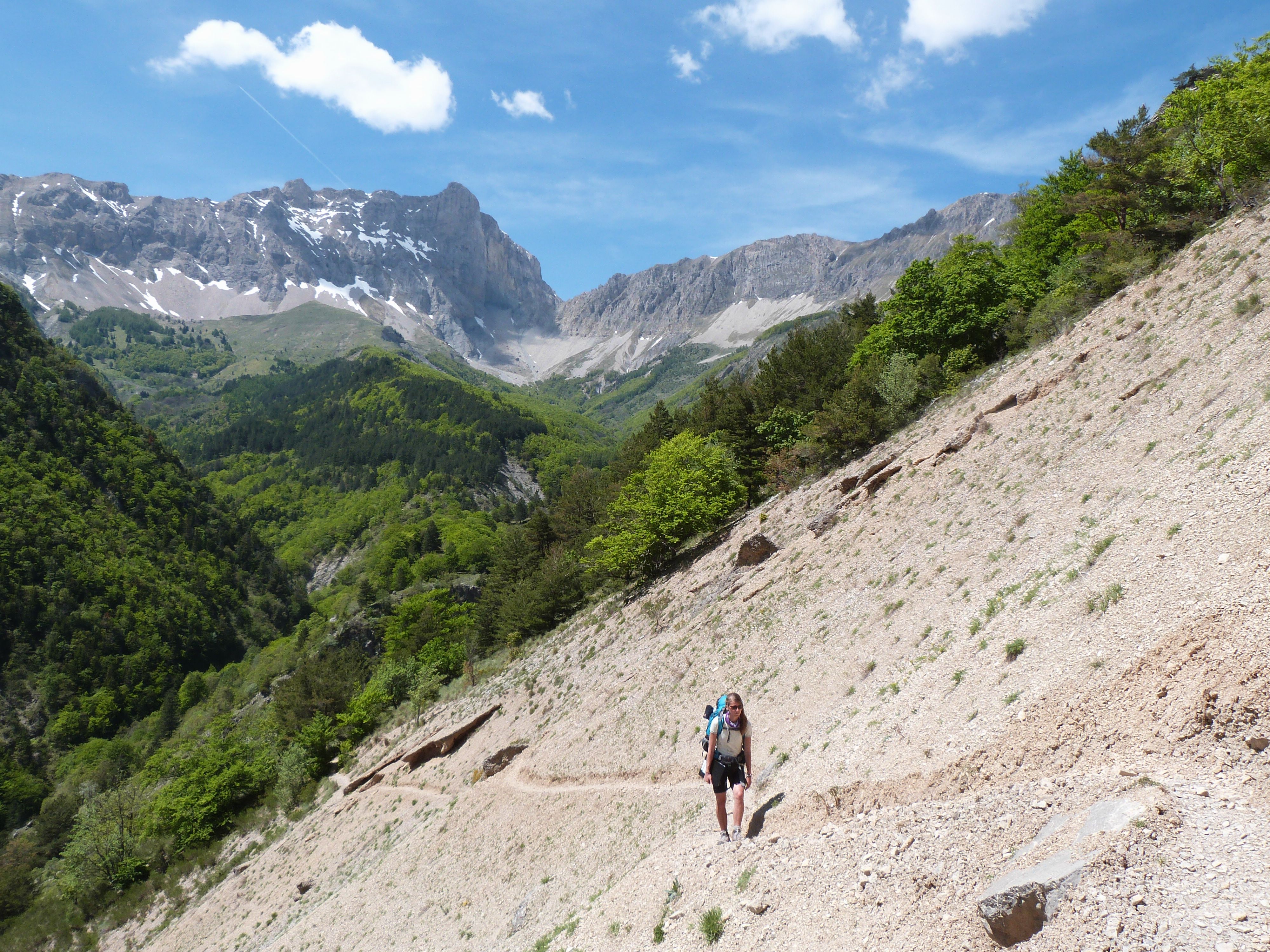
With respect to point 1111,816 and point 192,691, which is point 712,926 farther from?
point 192,691

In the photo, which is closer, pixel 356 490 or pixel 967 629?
pixel 967 629

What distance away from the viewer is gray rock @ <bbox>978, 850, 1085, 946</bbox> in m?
5.17

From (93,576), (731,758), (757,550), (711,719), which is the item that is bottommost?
(757,550)

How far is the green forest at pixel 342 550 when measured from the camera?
30.8 metres

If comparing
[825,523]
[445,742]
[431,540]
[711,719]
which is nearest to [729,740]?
[711,719]

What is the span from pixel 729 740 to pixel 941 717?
10.7ft

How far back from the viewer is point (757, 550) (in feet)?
83.4

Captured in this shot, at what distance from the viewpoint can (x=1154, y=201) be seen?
91.4 ft

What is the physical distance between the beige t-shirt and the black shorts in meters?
0.19

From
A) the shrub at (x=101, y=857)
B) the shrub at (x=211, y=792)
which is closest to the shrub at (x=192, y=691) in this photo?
the shrub at (x=101, y=857)

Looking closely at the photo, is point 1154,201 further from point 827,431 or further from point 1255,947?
point 1255,947

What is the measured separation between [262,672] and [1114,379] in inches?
4146

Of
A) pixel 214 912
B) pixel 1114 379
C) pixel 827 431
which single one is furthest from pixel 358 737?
pixel 1114 379

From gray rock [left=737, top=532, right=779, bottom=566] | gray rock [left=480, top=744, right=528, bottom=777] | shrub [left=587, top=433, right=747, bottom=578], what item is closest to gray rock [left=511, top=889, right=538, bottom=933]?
gray rock [left=480, top=744, right=528, bottom=777]
